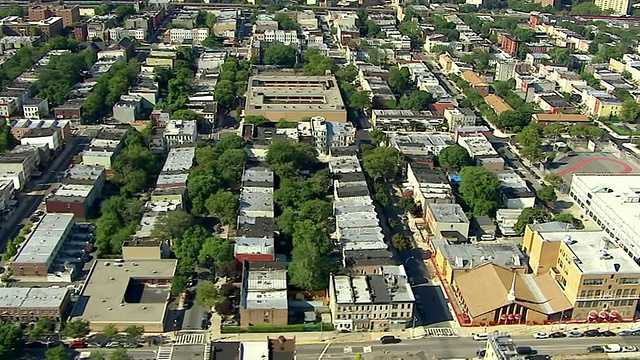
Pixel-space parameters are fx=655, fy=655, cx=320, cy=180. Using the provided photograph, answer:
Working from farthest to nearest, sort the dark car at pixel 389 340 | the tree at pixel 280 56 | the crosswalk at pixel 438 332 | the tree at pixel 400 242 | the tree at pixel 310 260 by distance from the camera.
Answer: the tree at pixel 280 56
the tree at pixel 400 242
the tree at pixel 310 260
the crosswalk at pixel 438 332
the dark car at pixel 389 340

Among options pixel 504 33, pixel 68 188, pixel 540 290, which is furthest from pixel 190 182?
pixel 504 33

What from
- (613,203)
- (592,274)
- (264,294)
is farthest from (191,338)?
(613,203)

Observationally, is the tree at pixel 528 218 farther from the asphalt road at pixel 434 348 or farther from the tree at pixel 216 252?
the tree at pixel 216 252

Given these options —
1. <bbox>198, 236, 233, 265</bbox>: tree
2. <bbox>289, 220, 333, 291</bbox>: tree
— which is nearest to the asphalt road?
<bbox>289, 220, 333, 291</bbox>: tree

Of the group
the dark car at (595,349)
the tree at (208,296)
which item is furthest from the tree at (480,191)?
the tree at (208,296)

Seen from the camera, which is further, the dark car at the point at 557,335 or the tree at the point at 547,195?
the tree at the point at 547,195

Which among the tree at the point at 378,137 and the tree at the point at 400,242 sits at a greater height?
the tree at the point at 378,137

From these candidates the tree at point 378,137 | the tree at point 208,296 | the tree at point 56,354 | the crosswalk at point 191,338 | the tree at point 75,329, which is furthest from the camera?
the tree at point 378,137
